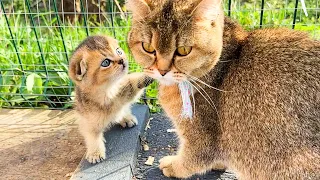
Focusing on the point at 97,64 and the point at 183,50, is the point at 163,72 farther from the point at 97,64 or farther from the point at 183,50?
the point at 97,64

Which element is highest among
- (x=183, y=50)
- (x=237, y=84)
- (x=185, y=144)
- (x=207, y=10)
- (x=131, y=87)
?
(x=207, y=10)

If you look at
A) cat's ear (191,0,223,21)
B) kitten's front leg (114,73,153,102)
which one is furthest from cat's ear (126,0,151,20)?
kitten's front leg (114,73,153,102)

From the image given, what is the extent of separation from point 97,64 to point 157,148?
2.69 ft

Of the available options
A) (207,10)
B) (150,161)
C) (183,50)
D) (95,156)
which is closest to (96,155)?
(95,156)

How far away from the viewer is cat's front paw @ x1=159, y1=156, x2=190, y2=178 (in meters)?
2.91

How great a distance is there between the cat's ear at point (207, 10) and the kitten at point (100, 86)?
0.85 metres

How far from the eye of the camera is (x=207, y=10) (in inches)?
92.2

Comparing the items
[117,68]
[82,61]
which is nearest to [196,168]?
[117,68]

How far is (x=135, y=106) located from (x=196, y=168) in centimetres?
112

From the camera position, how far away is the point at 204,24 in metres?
2.40

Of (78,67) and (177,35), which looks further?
(78,67)

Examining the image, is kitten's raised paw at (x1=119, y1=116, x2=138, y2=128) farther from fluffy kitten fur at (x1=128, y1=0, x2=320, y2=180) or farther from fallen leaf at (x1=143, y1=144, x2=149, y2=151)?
fluffy kitten fur at (x1=128, y1=0, x2=320, y2=180)

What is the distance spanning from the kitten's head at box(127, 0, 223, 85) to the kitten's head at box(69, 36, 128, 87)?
534 millimetres

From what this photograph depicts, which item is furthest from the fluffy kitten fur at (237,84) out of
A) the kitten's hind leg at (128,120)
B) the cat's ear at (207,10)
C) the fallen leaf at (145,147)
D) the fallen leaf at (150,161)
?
the kitten's hind leg at (128,120)
